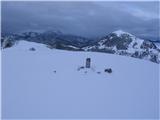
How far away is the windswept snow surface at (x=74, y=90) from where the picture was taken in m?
4.90

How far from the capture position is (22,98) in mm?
5348

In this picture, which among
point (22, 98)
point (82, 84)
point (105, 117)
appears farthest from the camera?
point (82, 84)

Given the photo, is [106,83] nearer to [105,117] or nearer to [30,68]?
[105,117]

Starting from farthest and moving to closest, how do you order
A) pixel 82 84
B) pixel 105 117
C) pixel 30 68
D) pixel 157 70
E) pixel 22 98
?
1. pixel 157 70
2. pixel 30 68
3. pixel 82 84
4. pixel 22 98
5. pixel 105 117

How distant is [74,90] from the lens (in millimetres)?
6031

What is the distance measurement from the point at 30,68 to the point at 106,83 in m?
2.58

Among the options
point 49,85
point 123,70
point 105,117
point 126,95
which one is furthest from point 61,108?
point 123,70

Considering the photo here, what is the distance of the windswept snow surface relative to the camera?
193 inches

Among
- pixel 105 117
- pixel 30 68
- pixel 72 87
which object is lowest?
pixel 105 117

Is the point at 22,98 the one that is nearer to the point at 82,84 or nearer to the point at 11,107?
the point at 11,107

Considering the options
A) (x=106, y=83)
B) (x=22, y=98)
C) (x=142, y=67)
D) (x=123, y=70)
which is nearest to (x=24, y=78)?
(x=22, y=98)

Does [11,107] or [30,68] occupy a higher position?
[30,68]

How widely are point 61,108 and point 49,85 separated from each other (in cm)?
134

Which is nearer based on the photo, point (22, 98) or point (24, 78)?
point (22, 98)
